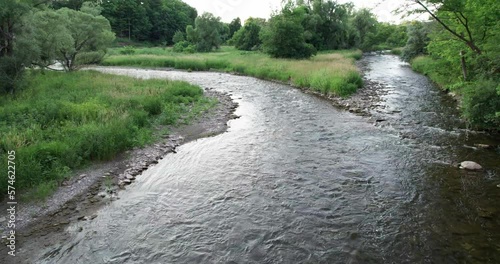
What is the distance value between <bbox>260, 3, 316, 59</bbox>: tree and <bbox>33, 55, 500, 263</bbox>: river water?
31.3 m

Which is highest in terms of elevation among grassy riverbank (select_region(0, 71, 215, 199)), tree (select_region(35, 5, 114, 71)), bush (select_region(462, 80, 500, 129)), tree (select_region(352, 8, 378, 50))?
tree (select_region(352, 8, 378, 50))

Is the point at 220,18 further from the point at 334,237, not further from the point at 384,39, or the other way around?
the point at 334,237

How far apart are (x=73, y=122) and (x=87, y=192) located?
5004 millimetres

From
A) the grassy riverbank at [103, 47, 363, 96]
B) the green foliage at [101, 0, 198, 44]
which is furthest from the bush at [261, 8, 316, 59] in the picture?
the green foliage at [101, 0, 198, 44]

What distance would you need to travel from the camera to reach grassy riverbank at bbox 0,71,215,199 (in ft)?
32.8

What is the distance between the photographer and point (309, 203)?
30.0ft

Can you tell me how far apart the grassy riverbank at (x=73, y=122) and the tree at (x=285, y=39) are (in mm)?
25516

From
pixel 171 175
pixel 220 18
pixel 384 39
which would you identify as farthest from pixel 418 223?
pixel 384 39

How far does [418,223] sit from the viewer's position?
802cm

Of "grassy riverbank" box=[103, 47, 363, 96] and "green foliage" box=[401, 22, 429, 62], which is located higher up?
"green foliage" box=[401, 22, 429, 62]

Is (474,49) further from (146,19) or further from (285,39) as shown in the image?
(146,19)

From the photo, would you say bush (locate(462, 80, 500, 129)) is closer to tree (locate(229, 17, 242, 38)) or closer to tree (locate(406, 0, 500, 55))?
tree (locate(406, 0, 500, 55))

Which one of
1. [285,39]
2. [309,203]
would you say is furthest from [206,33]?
[309,203]

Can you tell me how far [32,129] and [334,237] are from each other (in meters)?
12.4
